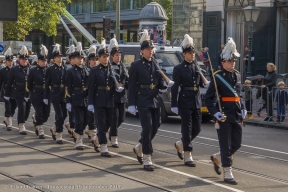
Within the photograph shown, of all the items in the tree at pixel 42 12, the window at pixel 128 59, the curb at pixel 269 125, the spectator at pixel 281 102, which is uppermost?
the tree at pixel 42 12

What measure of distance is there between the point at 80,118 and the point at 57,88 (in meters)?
1.42

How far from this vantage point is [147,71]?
10945 millimetres

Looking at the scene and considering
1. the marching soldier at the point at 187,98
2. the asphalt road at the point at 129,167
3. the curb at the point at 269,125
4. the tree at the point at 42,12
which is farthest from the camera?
the tree at the point at 42,12

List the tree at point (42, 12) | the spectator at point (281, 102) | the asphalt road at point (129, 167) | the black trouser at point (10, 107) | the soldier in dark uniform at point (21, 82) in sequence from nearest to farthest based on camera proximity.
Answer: the asphalt road at point (129, 167) → the soldier in dark uniform at point (21, 82) → the black trouser at point (10, 107) → the spectator at point (281, 102) → the tree at point (42, 12)

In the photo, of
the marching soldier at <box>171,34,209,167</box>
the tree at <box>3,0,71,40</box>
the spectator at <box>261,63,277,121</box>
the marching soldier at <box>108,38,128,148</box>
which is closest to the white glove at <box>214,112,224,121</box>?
the marching soldier at <box>171,34,209,167</box>

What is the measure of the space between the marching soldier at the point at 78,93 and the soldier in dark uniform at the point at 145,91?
2260 millimetres

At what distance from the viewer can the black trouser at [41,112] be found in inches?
579

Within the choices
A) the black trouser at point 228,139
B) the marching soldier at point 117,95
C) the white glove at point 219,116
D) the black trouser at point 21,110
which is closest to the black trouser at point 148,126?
the black trouser at point 228,139

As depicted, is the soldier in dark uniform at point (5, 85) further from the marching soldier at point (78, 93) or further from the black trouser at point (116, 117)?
the black trouser at point (116, 117)

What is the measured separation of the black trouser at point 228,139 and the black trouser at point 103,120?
2.94 meters

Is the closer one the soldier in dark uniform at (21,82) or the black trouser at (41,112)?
the black trouser at (41,112)

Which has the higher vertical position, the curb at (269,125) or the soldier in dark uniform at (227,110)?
the soldier in dark uniform at (227,110)

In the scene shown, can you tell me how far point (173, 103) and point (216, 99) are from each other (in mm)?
1165

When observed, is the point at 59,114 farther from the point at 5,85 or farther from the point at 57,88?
the point at 5,85
